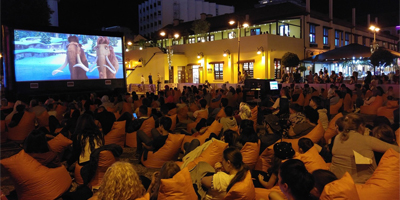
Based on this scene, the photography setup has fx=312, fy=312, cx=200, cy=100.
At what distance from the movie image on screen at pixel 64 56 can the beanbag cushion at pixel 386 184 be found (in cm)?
1816

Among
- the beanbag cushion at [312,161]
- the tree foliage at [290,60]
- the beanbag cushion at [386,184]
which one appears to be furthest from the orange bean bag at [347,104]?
the tree foliage at [290,60]

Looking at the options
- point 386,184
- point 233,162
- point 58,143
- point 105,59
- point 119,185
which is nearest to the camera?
point 119,185

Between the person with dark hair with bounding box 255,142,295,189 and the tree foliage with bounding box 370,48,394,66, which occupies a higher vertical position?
the tree foliage with bounding box 370,48,394,66

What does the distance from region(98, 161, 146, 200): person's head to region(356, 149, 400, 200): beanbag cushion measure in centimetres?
207

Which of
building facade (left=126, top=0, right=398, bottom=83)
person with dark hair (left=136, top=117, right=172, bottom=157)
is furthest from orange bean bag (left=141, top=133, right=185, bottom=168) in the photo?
building facade (left=126, top=0, right=398, bottom=83)

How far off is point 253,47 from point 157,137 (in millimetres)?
19354

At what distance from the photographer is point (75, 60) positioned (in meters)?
18.8

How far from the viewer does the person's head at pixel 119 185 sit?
8.26ft

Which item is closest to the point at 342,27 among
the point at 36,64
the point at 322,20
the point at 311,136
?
the point at 322,20

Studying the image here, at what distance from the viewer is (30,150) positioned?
172 inches

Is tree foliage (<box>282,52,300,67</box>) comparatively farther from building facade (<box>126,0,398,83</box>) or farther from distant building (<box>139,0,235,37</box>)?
distant building (<box>139,0,235,37</box>)

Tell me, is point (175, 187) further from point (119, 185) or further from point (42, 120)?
point (42, 120)

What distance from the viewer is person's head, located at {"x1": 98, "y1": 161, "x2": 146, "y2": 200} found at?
2518 millimetres

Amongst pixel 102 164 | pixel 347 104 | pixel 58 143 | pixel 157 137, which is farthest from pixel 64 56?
pixel 102 164
